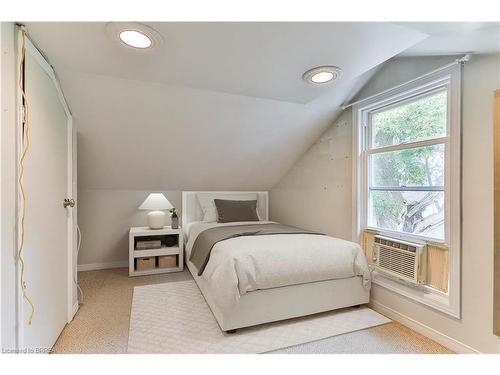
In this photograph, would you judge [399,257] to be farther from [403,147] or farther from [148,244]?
[148,244]

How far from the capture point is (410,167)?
1989 mm

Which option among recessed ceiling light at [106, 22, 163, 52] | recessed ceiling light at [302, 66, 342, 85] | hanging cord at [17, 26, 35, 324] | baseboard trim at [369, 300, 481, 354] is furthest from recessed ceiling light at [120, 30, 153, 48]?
baseboard trim at [369, 300, 481, 354]

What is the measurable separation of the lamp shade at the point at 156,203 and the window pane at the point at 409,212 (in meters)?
2.65

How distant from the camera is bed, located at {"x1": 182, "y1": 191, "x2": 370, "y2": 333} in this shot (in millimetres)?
1676

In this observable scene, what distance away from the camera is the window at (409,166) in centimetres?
178

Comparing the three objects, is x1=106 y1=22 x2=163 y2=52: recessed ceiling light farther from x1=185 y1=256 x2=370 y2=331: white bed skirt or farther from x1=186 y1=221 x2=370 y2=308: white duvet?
x1=185 y1=256 x2=370 y2=331: white bed skirt

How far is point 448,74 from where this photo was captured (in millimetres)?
1635

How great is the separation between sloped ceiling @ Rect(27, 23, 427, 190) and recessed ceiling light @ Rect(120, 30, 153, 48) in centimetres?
9

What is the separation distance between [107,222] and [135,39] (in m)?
2.65

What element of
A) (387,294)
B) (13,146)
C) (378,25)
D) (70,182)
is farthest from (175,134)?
(387,294)

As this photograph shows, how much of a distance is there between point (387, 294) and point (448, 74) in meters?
1.78

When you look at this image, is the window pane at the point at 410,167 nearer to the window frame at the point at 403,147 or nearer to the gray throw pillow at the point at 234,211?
the window frame at the point at 403,147

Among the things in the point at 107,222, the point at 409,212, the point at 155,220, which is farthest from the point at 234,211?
the point at 409,212
